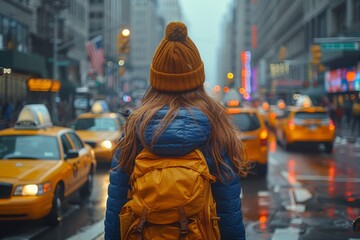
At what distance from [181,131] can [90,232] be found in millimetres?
5757

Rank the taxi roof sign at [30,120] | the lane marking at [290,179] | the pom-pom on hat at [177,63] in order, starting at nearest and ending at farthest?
the pom-pom on hat at [177,63] → the taxi roof sign at [30,120] → the lane marking at [290,179]

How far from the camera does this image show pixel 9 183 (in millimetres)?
7855

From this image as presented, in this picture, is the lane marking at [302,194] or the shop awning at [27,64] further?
the shop awning at [27,64]

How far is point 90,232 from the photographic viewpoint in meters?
8.13

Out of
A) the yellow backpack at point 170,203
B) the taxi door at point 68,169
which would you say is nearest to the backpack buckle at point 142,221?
the yellow backpack at point 170,203

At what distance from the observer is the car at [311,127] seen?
21.2 meters

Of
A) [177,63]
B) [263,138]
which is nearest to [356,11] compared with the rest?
[263,138]

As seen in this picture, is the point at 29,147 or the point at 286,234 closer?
the point at 286,234

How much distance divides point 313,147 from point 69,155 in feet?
48.6

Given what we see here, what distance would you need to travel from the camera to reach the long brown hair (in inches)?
112

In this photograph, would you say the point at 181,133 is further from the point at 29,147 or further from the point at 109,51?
the point at 109,51

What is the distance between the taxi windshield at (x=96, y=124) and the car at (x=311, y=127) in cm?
728

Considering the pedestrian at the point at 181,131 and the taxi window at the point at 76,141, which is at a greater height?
the pedestrian at the point at 181,131

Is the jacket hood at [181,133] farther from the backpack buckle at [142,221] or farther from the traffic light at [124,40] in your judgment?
the traffic light at [124,40]
